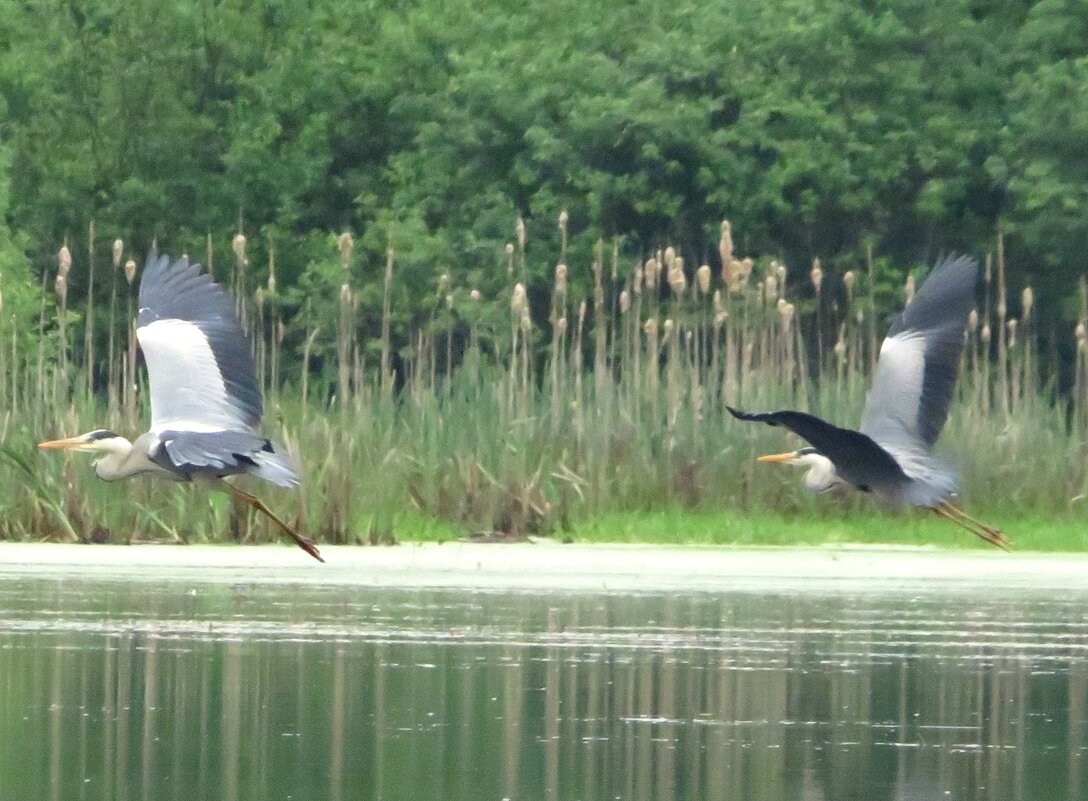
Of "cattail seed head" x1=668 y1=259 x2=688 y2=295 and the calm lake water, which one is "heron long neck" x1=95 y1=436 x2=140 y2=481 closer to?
the calm lake water

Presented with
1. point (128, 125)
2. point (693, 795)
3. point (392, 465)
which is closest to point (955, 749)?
point (693, 795)

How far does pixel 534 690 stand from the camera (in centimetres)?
991

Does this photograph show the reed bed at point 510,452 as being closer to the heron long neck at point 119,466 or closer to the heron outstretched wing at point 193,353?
the heron long neck at point 119,466

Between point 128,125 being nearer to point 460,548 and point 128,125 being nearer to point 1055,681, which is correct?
point 460,548

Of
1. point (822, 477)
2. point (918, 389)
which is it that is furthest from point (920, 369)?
point (822, 477)

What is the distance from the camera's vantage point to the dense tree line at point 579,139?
28547mm

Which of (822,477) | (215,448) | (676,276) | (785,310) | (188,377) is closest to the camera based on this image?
(215,448)

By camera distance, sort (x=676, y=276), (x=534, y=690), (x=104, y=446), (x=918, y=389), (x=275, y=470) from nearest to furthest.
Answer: (x=534, y=690)
(x=275, y=470)
(x=918, y=389)
(x=104, y=446)
(x=676, y=276)

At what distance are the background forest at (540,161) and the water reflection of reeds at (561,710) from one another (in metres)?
12.5

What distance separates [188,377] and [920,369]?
11.8 feet

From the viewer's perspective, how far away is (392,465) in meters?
17.9

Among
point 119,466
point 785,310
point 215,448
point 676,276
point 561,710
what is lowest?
point 561,710

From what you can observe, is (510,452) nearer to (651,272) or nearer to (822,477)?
(651,272)

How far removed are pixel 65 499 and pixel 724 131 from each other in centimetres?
1279
